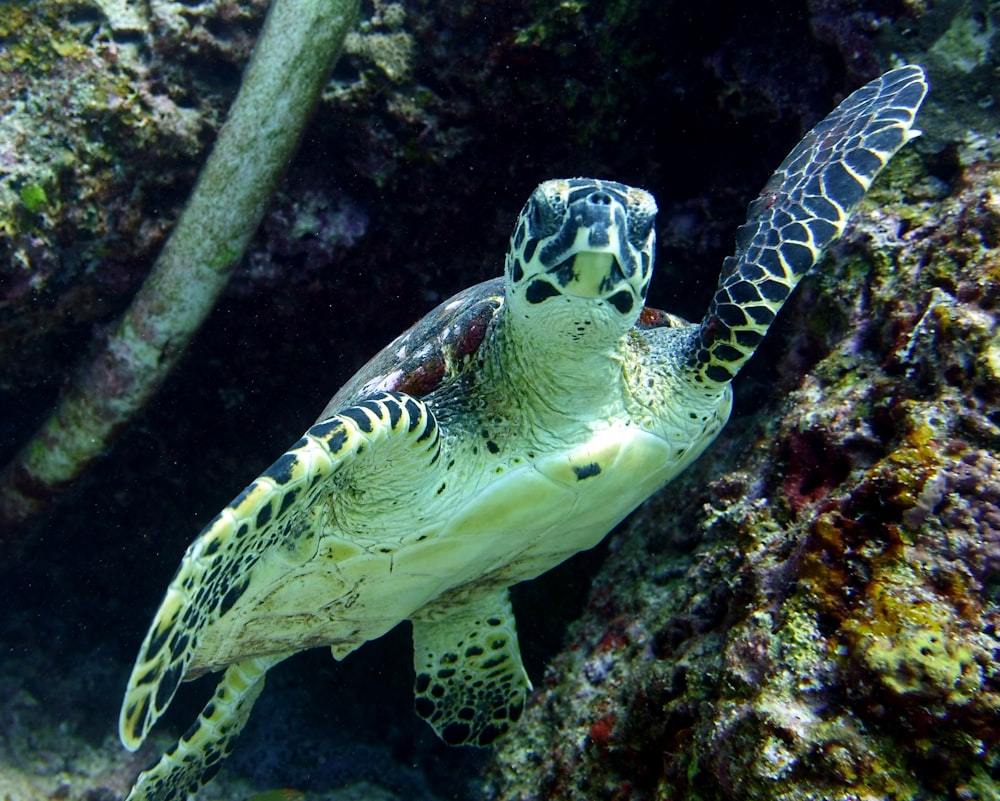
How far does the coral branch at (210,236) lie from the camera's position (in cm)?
308

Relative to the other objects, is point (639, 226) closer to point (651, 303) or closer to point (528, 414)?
point (528, 414)

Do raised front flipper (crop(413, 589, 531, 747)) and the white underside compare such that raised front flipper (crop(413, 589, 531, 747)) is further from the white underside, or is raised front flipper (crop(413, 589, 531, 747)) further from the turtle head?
the turtle head

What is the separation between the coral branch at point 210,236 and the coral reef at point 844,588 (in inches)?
105

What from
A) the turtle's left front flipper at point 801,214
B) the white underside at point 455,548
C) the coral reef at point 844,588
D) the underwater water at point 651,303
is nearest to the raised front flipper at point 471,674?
the underwater water at point 651,303

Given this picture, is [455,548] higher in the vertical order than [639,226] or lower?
lower

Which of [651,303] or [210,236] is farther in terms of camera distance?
[651,303]

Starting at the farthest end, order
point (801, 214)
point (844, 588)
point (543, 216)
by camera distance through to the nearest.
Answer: point (801, 214) → point (543, 216) → point (844, 588)

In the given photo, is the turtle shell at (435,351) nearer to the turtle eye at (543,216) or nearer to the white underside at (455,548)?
the white underside at (455,548)

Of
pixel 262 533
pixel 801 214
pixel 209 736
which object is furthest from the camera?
pixel 209 736

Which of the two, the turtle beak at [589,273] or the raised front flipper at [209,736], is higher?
the turtle beak at [589,273]

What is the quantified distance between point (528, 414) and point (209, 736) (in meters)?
2.53

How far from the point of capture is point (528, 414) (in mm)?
2432

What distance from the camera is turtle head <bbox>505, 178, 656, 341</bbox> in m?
1.84

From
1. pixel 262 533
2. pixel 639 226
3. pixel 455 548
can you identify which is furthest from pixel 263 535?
pixel 639 226
